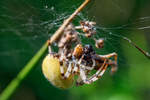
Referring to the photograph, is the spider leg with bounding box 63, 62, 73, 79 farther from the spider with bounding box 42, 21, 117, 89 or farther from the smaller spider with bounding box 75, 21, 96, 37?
the smaller spider with bounding box 75, 21, 96, 37

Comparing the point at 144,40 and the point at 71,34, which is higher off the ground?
the point at 71,34

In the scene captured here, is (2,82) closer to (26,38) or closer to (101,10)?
(26,38)

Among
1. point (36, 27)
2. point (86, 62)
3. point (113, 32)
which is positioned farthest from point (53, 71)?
point (36, 27)

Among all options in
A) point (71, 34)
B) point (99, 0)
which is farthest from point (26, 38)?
point (71, 34)

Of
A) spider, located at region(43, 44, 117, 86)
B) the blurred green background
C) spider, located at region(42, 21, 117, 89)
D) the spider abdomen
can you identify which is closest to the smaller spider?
spider, located at region(42, 21, 117, 89)

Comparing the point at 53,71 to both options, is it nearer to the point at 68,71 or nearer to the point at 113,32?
the point at 68,71

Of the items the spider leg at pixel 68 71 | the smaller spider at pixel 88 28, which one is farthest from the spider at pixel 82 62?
the smaller spider at pixel 88 28

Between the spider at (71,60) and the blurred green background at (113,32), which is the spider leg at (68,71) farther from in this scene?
the blurred green background at (113,32)

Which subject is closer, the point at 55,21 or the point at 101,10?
the point at 55,21
